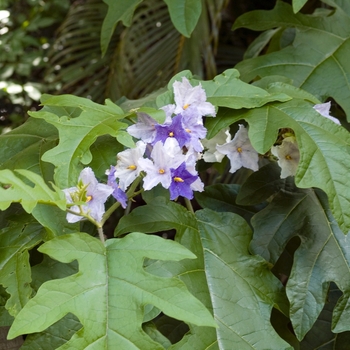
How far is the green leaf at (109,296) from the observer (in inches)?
22.7

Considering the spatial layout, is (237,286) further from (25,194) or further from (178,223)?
(25,194)

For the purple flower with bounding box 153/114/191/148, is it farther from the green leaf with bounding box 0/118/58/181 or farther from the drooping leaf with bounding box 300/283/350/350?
the drooping leaf with bounding box 300/283/350/350

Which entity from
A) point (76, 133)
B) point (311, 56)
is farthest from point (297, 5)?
point (76, 133)

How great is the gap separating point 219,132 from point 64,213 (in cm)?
32

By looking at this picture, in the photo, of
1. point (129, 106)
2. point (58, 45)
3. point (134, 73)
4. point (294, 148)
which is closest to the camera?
point (294, 148)

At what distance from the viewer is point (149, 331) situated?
28.0 inches

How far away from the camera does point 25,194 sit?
1.92 feet

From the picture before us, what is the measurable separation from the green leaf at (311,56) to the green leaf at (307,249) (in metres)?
0.23

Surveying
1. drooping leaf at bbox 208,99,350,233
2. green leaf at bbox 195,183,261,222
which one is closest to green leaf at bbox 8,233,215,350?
drooping leaf at bbox 208,99,350,233

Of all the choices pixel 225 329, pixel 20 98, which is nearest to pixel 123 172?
pixel 225 329

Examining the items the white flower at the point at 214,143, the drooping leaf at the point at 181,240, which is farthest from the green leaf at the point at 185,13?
the drooping leaf at the point at 181,240

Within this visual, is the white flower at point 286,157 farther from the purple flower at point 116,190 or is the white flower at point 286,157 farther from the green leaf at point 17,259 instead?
the green leaf at point 17,259

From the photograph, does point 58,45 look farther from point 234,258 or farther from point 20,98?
point 234,258

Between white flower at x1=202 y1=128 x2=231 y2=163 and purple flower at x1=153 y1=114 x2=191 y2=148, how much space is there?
137 millimetres
